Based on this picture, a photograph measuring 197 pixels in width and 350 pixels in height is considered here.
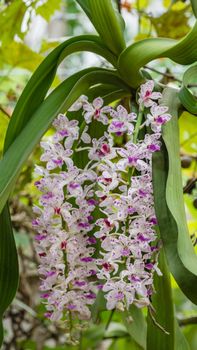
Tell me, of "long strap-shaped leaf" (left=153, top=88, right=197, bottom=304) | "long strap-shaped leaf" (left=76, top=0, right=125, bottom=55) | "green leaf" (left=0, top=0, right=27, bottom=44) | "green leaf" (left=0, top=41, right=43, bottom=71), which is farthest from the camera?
"green leaf" (left=0, top=41, right=43, bottom=71)

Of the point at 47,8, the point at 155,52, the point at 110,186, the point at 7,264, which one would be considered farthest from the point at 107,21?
the point at 47,8

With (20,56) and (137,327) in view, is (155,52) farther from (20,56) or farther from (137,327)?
(20,56)

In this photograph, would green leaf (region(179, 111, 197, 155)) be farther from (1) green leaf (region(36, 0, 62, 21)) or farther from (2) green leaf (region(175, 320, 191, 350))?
(2) green leaf (region(175, 320, 191, 350))

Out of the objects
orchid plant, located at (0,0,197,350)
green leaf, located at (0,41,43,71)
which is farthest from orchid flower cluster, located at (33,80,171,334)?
green leaf, located at (0,41,43,71)

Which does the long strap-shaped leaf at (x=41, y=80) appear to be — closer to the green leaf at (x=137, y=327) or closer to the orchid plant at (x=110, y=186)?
the orchid plant at (x=110, y=186)

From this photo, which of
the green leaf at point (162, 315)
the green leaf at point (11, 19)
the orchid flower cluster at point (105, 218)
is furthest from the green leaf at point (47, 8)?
the green leaf at point (162, 315)

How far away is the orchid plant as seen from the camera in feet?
1.86

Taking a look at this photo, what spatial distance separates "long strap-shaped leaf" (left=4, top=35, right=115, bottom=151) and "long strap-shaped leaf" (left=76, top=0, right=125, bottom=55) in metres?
0.02

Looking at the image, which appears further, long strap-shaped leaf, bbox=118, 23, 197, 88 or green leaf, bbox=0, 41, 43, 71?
green leaf, bbox=0, 41, 43, 71

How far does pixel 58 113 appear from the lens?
64 centimetres

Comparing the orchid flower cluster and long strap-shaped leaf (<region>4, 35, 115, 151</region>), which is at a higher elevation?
long strap-shaped leaf (<region>4, 35, 115, 151</region>)

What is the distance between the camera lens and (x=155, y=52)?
63 cm

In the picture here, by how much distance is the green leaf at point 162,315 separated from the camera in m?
0.62

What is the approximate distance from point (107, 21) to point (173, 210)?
0.25 meters
